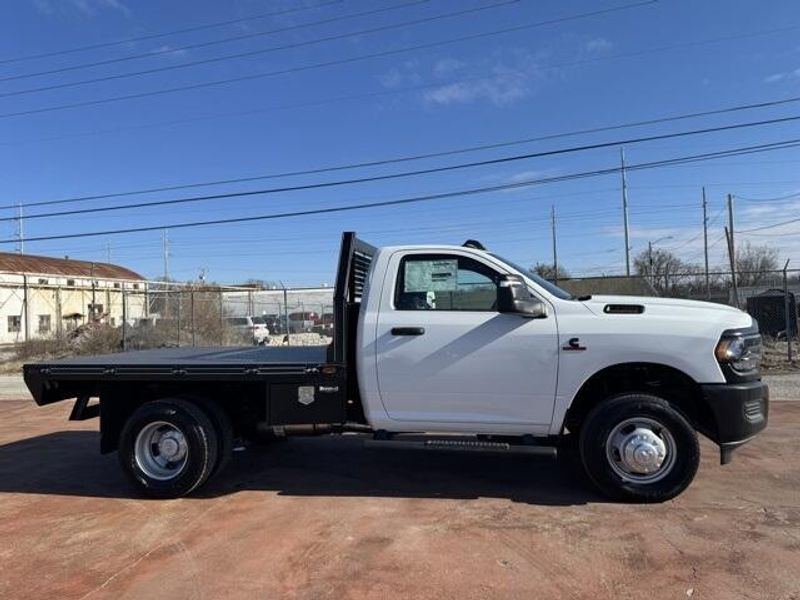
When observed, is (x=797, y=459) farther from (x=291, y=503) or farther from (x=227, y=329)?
(x=227, y=329)

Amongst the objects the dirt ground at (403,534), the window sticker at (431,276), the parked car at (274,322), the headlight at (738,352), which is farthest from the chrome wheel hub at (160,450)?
the parked car at (274,322)

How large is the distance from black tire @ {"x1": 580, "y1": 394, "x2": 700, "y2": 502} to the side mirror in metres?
0.96

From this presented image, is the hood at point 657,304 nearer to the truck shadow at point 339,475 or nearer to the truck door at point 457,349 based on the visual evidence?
the truck door at point 457,349

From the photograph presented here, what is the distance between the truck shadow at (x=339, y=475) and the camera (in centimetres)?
656

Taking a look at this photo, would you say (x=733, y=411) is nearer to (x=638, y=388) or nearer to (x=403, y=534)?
(x=638, y=388)

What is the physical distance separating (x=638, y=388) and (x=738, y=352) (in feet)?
2.82

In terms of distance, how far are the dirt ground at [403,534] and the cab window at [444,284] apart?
5.61 ft

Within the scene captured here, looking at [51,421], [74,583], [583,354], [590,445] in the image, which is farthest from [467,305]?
[51,421]

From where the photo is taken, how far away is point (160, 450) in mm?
6688

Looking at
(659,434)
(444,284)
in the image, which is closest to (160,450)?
(444,284)

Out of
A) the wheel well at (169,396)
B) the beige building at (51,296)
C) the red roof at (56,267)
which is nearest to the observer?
the wheel well at (169,396)

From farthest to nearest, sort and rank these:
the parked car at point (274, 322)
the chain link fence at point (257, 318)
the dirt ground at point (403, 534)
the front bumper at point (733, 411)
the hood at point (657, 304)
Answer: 1. the parked car at point (274, 322)
2. the chain link fence at point (257, 318)
3. the hood at point (657, 304)
4. the front bumper at point (733, 411)
5. the dirt ground at point (403, 534)

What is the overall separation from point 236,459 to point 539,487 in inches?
141

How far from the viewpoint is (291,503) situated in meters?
6.33
